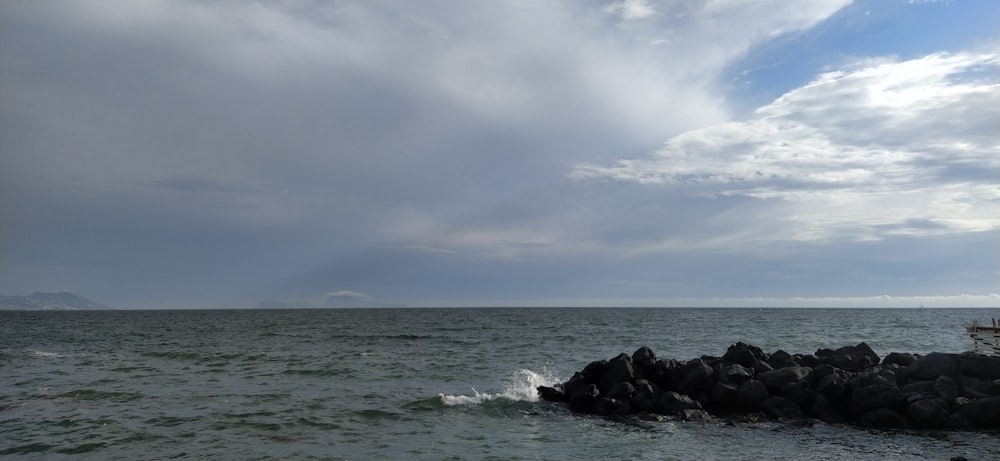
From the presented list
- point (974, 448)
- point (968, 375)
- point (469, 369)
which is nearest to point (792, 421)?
point (974, 448)

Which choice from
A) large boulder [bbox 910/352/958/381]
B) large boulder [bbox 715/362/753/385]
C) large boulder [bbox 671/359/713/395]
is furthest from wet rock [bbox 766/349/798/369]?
large boulder [bbox 910/352/958/381]

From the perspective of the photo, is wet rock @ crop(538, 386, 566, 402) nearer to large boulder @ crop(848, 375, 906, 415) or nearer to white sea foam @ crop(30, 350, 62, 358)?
large boulder @ crop(848, 375, 906, 415)

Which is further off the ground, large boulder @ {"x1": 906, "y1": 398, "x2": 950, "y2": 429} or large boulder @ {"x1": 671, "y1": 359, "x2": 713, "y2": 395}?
large boulder @ {"x1": 671, "y1": 359, "x2": 713, "y2": 395}

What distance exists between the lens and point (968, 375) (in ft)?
64.5

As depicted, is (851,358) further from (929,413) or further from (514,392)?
(514,392)

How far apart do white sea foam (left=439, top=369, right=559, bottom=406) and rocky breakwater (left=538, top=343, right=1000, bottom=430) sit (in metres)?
0.90

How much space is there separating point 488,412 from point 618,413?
422 cm

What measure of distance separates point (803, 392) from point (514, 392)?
32.6ft

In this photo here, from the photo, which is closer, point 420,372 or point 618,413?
point 618,413

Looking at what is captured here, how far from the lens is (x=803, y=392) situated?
19531 millimetres

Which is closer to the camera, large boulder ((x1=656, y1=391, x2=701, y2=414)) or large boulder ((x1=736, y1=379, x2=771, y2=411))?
large boulder ((x1=656, y1=391, x2=701, y2=414))

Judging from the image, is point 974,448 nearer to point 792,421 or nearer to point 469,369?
point 792,421

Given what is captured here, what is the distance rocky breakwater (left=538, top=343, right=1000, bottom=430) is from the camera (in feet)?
57.3

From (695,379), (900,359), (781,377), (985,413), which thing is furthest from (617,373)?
(900,359)
